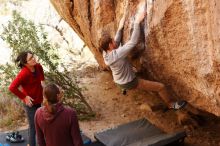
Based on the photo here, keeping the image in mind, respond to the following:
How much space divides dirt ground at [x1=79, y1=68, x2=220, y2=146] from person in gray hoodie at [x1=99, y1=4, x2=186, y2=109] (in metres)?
1.26

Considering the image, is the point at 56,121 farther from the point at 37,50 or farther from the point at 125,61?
the point at 37,50

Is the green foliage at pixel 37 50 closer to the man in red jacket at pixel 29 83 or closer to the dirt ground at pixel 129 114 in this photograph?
the dirt ground at pixel 129 114

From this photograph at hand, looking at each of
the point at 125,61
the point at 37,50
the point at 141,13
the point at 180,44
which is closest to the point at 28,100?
the point at 125,61

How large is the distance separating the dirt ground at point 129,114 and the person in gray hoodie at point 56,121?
315 centimetres

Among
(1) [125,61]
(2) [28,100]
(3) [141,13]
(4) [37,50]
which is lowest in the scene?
(2) [28,100]

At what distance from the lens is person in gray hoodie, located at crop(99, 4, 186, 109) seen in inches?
215

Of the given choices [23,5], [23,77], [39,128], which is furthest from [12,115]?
[23,5]

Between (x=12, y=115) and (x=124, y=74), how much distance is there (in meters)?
3.51

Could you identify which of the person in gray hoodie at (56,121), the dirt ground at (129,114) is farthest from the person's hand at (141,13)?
the dirt ground at (129,114)

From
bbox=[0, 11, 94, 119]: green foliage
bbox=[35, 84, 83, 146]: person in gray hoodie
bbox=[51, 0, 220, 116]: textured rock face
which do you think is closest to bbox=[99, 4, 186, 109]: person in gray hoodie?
bbox=[51, 0, 220, 116]: textured rock face

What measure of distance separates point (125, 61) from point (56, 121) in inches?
82.5

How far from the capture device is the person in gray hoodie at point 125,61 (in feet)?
18.0

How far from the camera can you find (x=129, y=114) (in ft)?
26.9

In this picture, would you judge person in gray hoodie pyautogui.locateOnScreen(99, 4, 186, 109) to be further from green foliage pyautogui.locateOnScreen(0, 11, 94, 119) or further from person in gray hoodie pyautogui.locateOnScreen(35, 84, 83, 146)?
green foliage pyautogui.locateOnScreen(0, 11, 94, 119)
